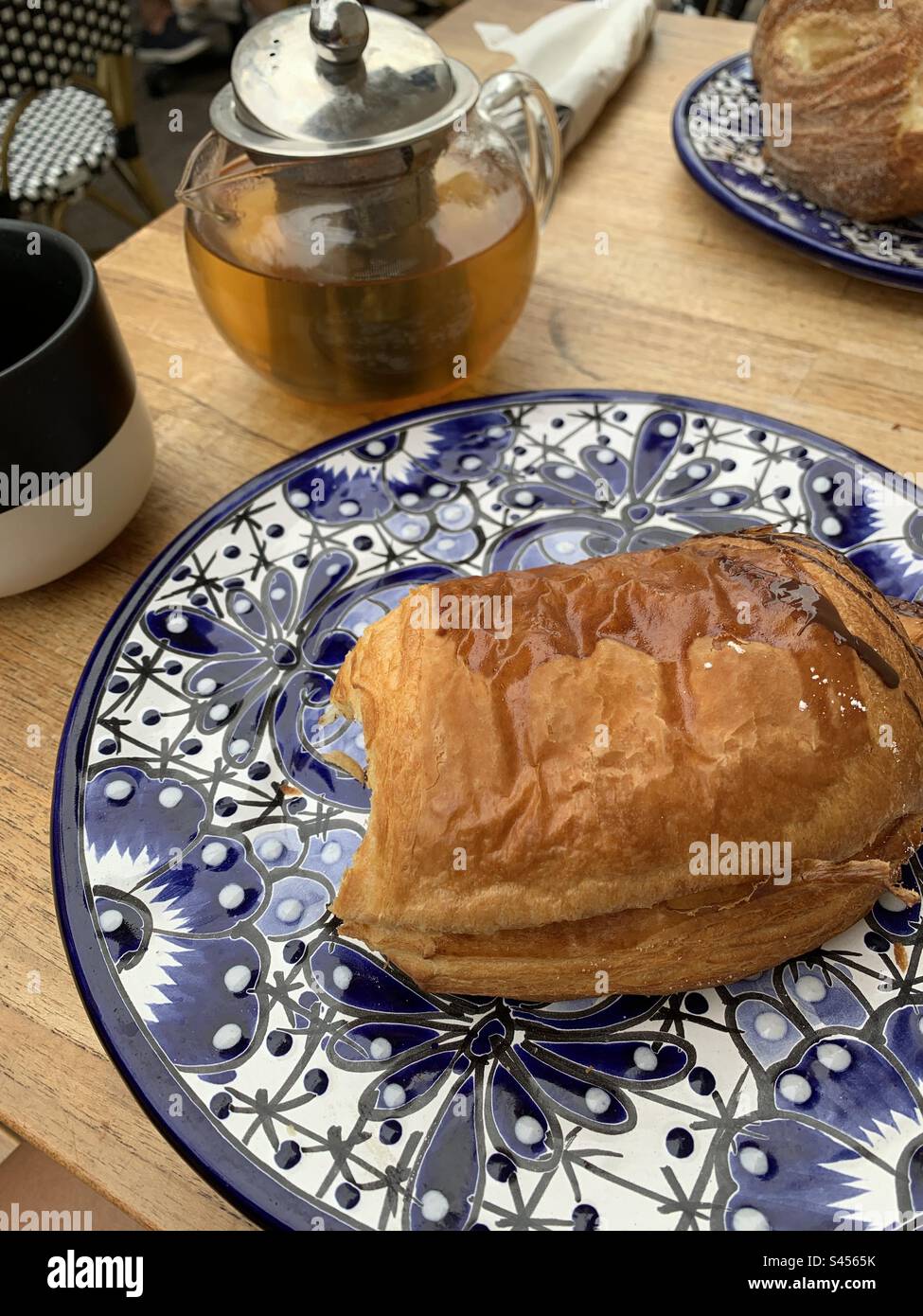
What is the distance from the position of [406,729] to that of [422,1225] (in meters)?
0.37

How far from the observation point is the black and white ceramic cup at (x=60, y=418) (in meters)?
1.09

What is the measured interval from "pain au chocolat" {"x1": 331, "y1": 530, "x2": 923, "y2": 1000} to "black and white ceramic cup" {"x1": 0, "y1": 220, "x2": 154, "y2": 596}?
52 centimetres

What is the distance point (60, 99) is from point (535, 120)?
7.78ft

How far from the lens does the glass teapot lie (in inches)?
45.0

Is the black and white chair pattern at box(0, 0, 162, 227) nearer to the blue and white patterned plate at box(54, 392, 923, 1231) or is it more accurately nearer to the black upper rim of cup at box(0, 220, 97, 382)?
the black upper rim of cup at box(0, 220, 97, 382)

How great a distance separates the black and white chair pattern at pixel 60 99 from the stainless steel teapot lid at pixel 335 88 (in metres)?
1.98

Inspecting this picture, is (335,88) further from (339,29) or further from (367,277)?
(367,277)

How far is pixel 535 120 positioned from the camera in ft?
4.64

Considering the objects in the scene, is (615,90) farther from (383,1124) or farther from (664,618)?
(383,1124)

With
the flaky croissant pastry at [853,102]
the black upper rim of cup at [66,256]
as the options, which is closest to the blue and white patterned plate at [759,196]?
the flaky croissant pastry at [853,102]

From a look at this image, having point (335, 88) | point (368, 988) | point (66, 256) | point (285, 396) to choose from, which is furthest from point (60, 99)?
point (368, 988)

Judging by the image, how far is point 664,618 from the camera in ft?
2.82

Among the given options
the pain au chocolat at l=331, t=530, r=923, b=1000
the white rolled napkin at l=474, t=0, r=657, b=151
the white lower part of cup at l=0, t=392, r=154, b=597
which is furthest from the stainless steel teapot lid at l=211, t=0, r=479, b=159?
the white rolled napkin at l=474, t=0, r=657, b=151

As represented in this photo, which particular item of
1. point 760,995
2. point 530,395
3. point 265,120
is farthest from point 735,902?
point 265,120
